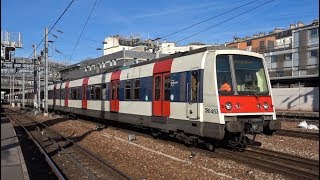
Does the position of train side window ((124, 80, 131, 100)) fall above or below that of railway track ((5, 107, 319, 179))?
above

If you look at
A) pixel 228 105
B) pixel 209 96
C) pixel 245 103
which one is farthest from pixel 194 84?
pixel 245 103

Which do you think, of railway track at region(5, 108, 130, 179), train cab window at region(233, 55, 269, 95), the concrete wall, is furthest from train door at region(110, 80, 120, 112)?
the concrete wall

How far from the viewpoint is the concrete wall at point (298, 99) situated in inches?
1470

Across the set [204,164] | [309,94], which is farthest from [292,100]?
[204,164]

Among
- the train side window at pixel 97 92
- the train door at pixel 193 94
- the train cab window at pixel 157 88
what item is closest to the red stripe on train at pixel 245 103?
the train door at pixel 193 94

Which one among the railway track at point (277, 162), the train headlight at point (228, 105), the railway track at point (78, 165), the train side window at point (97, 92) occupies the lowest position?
the railway track at point (78, 165)

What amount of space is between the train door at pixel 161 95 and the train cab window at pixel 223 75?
262 centimetres

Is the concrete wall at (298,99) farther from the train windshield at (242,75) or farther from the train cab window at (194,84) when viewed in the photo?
the train cab window at (194,84)

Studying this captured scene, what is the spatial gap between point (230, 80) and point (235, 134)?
1.71 meters

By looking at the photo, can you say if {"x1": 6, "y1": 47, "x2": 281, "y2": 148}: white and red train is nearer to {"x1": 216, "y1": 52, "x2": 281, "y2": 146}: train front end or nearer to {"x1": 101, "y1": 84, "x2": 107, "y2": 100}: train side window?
{"x1": 216, "y1": 52, "x2": 281, "y2": 146}: train front end

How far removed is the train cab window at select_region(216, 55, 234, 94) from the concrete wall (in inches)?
1065

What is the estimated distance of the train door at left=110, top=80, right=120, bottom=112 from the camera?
65.5 ft

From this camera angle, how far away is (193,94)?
1262 cm

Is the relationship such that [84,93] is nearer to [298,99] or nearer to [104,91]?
[104,91]
